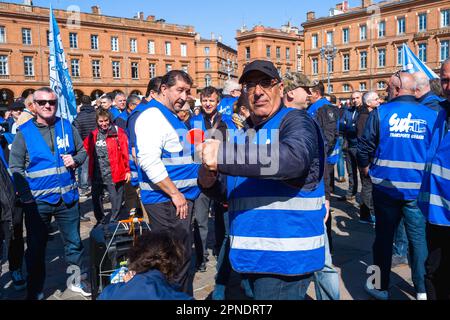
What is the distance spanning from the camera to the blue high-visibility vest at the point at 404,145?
11.6ft

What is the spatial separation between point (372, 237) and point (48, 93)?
457 cm

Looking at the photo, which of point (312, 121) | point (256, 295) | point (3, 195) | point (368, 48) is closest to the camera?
point (312, 121)

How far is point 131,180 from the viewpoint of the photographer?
6.05 meters

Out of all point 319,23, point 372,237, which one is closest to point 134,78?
point 319,23

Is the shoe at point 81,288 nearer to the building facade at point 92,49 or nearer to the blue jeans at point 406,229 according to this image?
the blue jeans at point 406,229

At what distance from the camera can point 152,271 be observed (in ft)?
6.42

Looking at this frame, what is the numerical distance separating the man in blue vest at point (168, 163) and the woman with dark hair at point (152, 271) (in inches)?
41.2

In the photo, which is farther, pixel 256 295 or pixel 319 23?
pixel 319 23

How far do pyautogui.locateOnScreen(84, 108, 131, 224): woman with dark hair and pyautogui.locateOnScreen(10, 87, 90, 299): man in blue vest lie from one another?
2117mm

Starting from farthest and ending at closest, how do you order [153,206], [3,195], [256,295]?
1. [153,206]
2. [3,195]
3. [256,295]

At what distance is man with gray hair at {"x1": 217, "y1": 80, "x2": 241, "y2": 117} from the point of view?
22.0ft

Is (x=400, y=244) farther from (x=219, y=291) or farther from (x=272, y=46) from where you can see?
(x=272, y=46)

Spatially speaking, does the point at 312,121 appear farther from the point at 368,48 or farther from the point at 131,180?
the point at 368,48

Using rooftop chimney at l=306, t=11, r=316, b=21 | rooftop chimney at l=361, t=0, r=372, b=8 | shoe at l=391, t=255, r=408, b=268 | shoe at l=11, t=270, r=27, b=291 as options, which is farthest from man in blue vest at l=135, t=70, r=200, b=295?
rooftop chimney at l=306, t=11, r=316, b=21
